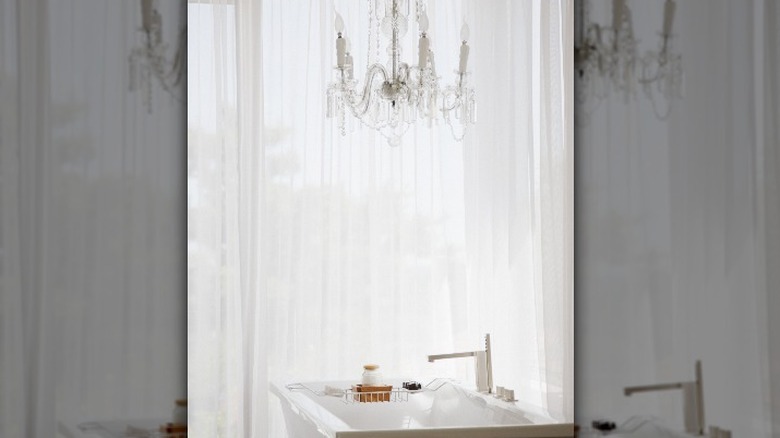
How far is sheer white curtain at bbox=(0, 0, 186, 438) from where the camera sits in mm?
733

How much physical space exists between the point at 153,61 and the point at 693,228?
0.50m

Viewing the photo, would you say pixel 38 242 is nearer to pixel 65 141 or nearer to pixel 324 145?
pixel 65 141

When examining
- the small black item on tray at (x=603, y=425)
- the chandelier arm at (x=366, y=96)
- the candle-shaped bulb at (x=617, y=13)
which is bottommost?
the small black item on tray at (x=603, y=425)

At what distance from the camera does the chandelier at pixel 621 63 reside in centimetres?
75

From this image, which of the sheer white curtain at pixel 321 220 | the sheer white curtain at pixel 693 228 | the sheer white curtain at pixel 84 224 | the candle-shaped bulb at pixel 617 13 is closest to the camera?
the sheer white curtain at pixel 693 228

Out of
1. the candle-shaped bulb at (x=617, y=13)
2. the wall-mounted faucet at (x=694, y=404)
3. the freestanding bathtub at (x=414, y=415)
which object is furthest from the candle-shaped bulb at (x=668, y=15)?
the freestanding bathtub at (x=414, y=415)

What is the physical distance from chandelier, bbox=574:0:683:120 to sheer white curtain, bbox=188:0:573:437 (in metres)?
1.53

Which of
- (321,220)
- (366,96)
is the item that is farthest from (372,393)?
(366,96)

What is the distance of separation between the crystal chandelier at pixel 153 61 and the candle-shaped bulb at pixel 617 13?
1.45 feet

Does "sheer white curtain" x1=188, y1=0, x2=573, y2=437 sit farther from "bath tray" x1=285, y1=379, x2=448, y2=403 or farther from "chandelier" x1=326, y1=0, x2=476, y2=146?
"chandelier" x1=326, y1=0, x2=476, y2=146

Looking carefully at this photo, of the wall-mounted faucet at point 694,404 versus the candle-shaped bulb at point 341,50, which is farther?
the candle-shaped bulb at point 341,50

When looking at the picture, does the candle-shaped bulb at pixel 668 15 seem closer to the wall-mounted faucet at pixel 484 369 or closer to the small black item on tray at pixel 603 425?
the small black item on tray at pixel 603 425

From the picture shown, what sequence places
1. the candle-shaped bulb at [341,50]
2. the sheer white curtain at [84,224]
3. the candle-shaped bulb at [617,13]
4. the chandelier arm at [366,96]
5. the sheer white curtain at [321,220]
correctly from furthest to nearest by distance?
the sheer white curtain at [321,220] → the chandelier arm at [366,96] → the candle-shaped bulb at [341,50] → the candle-shaped bulb at [617,13] → the sheer white curtain at [84,224]

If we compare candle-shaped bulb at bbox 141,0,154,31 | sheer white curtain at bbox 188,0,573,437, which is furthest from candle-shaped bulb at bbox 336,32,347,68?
candle-shaped bulb at bbox 141,0,154,31
